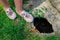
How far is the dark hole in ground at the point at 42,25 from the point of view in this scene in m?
4.39

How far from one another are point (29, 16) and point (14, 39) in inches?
18.8

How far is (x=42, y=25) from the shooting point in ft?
14.7

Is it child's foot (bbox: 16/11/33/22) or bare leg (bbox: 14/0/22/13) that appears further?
child's foot (bbox: 16/11/33/22)

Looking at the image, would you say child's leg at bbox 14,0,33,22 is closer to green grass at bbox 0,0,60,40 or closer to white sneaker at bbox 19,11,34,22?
white sneaker at bbox 19,11,34,22

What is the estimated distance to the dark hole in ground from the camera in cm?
439

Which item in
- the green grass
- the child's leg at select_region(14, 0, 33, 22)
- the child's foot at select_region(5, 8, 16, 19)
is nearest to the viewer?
the green grass

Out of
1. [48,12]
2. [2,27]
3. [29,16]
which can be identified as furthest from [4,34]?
[48,12]

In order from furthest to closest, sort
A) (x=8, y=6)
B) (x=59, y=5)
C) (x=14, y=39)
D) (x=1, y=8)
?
(x=1, y=8) < (x=8, y=6) < (x=14, y=39) < (x=59, y=5)

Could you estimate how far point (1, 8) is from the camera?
194 inches

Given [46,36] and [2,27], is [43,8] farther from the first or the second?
[2,27]

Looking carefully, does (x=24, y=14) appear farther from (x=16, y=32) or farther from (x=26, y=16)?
(x=16, y=32)

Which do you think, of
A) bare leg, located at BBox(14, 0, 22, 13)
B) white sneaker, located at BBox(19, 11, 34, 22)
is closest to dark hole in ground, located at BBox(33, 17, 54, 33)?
white sneaker, located at BBox(19, 11, 34, 22)

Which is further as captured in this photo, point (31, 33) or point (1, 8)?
point (1, 8)

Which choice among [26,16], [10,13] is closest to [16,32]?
[26,16]
